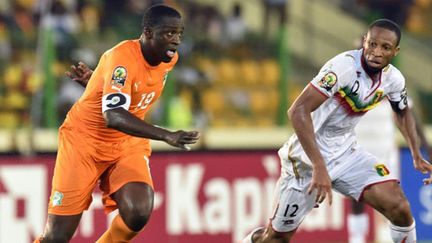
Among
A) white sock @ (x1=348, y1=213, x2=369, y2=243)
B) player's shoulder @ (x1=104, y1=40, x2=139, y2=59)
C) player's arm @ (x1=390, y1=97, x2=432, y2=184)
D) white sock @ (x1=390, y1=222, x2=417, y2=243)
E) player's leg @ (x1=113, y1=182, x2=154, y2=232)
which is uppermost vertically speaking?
player's shoulder @ (x1=104, y1=40, x2=139, y2=59)

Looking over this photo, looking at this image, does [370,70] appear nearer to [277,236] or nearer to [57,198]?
[277,236]

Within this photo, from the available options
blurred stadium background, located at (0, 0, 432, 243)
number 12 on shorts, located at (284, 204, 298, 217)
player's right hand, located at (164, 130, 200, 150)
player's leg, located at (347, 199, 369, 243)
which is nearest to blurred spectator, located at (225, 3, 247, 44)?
blurred stadium background, located at (0, 0, 432, 243)

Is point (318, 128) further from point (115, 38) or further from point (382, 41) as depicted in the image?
point (115, 38)

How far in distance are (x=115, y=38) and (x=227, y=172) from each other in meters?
2.49

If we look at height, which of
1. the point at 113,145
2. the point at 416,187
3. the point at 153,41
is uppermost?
the point at 153,41

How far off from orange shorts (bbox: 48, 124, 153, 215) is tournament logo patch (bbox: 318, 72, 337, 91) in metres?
1.41

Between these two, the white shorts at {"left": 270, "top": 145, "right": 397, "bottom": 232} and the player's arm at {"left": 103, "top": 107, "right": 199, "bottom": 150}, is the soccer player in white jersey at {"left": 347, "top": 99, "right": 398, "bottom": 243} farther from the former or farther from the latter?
the player's arm at {"left": 103, "top": 107, "right": 199, "bottom": 150}

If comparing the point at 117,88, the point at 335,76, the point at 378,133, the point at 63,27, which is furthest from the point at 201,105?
the point at 117,88

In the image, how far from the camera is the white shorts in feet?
25.8

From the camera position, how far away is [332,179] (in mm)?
7898

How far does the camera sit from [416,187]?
1289 centimetres

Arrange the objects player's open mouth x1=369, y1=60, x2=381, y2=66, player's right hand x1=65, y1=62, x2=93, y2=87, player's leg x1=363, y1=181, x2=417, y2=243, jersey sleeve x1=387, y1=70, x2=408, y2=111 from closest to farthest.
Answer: player's open mouth x1=369, y1=60, x2=381, y2=66, player's leg x1=363, y1=181, x2=417, y2=243, jersey sleeve x1=387, y1=70, x2=408, y2=111, player's right hand x1=65, y1=62, x2=93, y2=87

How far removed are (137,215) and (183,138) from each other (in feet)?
3.44

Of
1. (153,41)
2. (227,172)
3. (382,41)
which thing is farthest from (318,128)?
(227,172)
